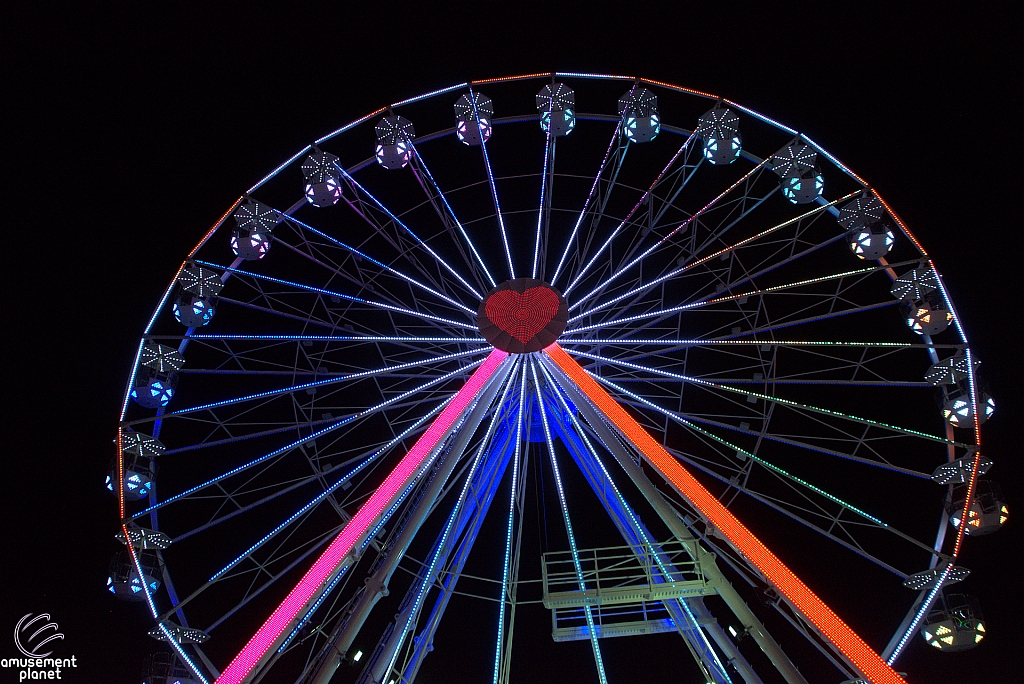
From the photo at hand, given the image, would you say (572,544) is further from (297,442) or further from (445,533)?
(297,442)

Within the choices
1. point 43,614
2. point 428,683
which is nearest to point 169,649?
point 43,614

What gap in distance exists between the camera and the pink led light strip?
7.52 m

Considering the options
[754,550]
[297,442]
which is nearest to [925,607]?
[754,550]

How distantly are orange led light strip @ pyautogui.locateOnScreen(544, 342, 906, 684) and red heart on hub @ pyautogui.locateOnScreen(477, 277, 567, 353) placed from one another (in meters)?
1.11

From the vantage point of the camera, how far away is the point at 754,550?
7609mm

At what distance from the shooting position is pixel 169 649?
10.8 meters

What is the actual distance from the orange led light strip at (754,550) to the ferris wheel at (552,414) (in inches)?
1.3

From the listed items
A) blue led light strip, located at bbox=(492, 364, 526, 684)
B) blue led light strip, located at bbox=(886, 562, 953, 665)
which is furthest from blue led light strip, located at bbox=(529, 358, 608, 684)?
blue led light strip, located at bbox=(886, 562, 953, 665)

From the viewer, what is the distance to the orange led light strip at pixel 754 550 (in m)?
6.89

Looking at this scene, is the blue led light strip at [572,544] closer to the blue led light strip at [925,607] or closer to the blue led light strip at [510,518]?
the blue led light strip at [510,518]

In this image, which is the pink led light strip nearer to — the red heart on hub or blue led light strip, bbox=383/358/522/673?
the red heart on hub

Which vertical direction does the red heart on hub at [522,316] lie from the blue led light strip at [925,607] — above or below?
above

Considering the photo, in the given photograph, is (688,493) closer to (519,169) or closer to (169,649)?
(169,649)

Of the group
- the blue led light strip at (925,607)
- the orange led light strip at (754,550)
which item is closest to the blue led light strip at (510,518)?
the orange led light strip at (754,550)
